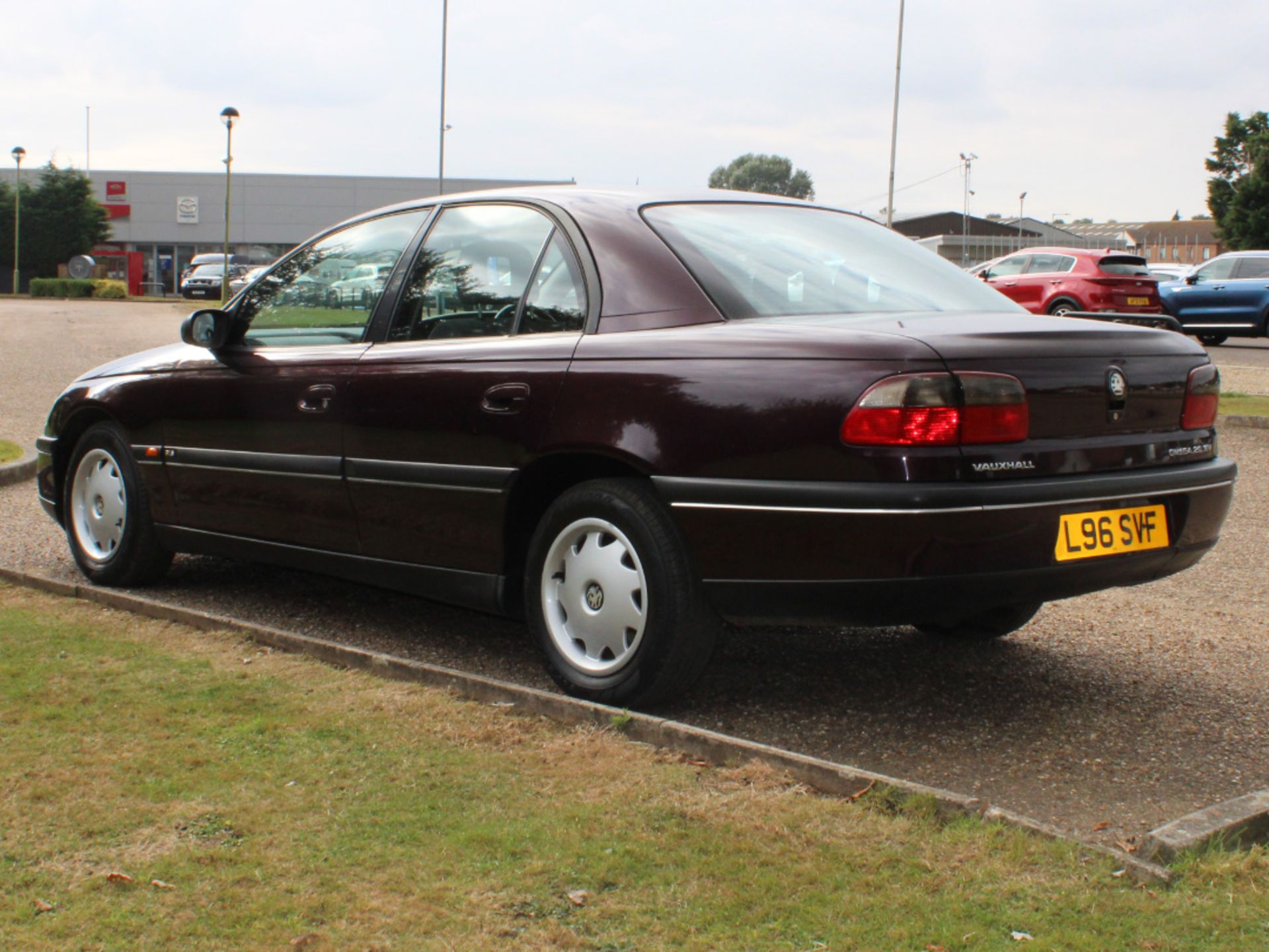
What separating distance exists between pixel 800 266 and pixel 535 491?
1.04 m

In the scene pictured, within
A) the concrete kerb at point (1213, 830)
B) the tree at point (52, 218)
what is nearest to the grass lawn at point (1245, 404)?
the concrete kerb at point (1213, 830)

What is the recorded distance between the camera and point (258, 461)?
17.4 feet

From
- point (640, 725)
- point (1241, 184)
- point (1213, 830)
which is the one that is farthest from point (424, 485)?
point (1241, 184)

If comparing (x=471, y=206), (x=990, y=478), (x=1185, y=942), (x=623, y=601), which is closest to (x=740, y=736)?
(x=623, y=601)

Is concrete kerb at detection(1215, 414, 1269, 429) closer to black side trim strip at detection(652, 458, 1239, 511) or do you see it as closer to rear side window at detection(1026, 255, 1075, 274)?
black side trim strip at detection(652, 458, 1239, 511)

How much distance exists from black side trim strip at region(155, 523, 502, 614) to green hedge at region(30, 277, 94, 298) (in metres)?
51.0

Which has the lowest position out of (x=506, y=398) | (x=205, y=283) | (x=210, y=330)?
(x=506, y=398)

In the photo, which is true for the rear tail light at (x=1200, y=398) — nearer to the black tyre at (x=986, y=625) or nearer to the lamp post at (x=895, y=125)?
the black tyre at (x=986, y=625)

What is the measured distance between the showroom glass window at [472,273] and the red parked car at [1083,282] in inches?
751

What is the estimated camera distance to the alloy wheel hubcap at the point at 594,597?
4137mm

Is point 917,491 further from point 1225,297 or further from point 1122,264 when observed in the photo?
point 1225,297

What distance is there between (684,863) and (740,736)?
1051mm

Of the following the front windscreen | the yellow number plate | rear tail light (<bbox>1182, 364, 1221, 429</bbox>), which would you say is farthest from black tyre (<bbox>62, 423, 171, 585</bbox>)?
rear tail light (<bbox>1182, 364, 1221, 429</bbox>)

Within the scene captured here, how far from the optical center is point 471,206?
16.4 ft
